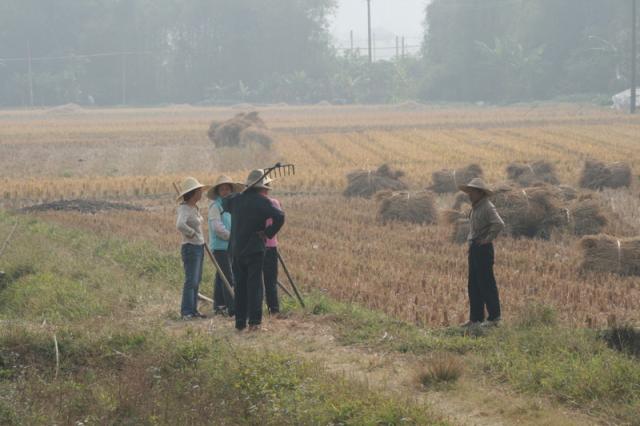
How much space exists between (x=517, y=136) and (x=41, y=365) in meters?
32.7

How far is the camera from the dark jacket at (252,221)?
9.83 m

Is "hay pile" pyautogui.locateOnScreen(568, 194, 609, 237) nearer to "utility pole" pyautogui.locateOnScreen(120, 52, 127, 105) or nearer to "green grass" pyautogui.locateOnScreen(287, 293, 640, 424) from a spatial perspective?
"green grass" pyautogui.locateOnScreen(287, 293, 640, 424)

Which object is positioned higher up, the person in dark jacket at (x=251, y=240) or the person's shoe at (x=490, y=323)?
the person in dark jacket at (x=251, y=240)

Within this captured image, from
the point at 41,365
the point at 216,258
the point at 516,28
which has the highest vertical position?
the point at 516,28

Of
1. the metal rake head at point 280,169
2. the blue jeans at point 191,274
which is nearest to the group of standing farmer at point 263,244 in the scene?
the metal rake head at point 280,169

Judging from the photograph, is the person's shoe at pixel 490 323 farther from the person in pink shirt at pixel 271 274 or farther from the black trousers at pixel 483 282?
the person in pink shirt at pixel 271 274

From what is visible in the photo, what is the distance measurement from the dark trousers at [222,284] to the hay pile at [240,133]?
84.8 feet

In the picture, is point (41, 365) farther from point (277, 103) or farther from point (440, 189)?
point (277, 103)

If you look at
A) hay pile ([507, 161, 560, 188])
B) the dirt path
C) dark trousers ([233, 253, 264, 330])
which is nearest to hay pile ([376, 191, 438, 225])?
hay pile ([507, 161, 560, 188])

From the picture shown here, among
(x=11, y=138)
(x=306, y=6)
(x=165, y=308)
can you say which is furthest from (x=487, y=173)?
(x=306, y=6)

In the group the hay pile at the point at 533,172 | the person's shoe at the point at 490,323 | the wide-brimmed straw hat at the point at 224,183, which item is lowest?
the person's shoe at the point at 490,323

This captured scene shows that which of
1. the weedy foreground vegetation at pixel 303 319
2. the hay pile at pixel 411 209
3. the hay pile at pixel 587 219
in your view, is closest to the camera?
the weedy foreground vegetation at pixel 303 319

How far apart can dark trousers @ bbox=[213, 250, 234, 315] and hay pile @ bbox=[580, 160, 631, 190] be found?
1459 centimetres

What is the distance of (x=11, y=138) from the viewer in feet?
148
